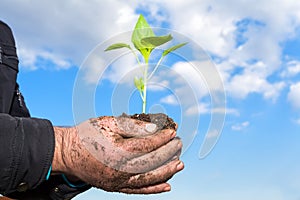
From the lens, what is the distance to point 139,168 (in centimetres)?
94

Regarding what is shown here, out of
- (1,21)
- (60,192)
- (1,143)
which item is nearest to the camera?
(1,143)

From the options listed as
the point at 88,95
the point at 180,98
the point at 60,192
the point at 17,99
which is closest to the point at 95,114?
the point at 88,95

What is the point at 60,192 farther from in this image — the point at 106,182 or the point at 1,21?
the point at 1,21

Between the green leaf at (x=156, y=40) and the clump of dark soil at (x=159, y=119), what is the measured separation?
6.3 inches

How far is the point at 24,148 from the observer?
892 millimetres

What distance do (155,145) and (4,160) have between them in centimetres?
30

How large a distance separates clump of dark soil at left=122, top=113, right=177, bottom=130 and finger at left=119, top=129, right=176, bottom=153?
0.03 metres

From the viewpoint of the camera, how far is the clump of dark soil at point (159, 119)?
99 centimetres

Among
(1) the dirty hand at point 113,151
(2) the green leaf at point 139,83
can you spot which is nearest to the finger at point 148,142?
(1) the dirty hand at point 113,151

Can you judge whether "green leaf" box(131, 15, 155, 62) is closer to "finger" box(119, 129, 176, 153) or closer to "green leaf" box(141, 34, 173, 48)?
"green leaf" box(141, 34, 173, 48)

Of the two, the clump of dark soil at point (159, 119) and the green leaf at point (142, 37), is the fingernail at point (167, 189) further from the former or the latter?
the green leaf at point (142, 37)

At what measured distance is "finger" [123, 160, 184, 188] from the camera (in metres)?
0.97

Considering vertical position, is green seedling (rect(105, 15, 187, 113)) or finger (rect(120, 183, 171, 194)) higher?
green seedling (rect(105, 15, 187, 113))

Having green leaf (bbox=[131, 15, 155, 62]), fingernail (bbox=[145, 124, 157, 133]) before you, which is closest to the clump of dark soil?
fingernail (bbox=[145, 124, 157, 133])
